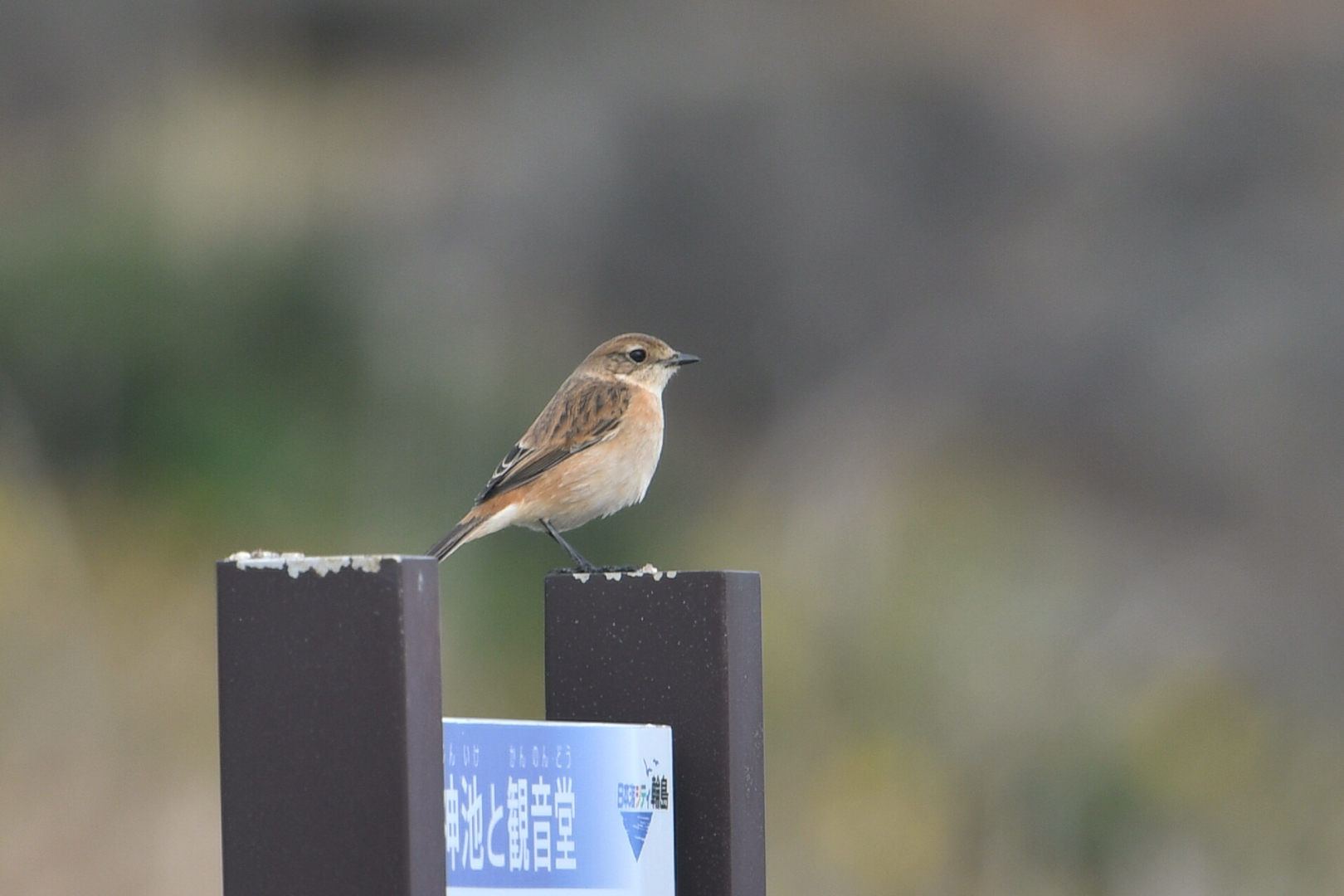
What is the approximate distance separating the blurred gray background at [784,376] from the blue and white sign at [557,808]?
538cm

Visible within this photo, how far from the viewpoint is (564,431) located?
5.42 m

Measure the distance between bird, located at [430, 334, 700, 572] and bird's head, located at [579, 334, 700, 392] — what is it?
20cm

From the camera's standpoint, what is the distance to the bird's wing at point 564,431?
5320mm

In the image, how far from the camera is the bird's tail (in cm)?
498

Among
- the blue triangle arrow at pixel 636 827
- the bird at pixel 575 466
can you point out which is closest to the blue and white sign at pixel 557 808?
the blue triangle arrow at pixel 636 827

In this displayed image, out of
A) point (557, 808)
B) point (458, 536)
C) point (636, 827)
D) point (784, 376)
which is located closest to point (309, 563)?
point (557, 808)

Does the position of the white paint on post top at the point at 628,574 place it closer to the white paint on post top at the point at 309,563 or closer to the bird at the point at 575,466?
the white paint on post top at the point at 309,563

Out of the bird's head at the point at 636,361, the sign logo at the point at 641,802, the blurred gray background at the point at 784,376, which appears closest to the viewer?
the sign logo at the point at 641,802

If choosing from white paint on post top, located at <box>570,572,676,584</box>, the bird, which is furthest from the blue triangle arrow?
the bird

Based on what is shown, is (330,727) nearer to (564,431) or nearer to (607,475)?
(607,475)

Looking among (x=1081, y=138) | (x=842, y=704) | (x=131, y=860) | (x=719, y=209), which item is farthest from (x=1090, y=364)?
(x=131, y=860)

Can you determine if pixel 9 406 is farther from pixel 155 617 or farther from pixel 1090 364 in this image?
pixel 1090 364

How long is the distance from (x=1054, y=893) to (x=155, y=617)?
4719 millimetres

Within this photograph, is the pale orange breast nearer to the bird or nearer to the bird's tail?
the bird
